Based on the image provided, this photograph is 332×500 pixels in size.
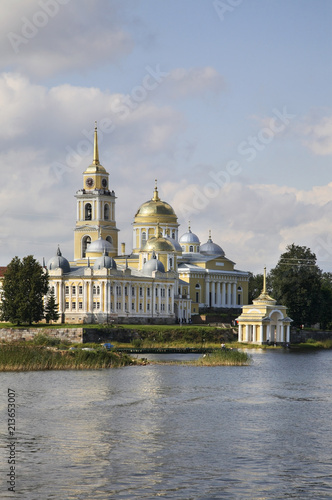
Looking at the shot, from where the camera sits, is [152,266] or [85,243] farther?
[85,243]

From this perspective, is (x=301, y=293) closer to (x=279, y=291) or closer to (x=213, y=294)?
A: (x=279, y=291)

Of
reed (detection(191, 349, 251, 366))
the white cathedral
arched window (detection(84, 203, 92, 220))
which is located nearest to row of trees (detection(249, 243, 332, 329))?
the white cathedral

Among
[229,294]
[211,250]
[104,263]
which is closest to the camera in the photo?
[104,263]

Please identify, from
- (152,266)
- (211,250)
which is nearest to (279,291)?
(152,266)

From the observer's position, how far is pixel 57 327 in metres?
96.6

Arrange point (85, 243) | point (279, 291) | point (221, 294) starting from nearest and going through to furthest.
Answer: point (279, 291)
point (85, 243)
point (221, 294)

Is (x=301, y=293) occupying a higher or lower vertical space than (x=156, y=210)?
lower

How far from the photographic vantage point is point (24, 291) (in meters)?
98.6

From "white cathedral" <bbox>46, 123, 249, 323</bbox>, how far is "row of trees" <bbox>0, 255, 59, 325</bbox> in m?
7.49

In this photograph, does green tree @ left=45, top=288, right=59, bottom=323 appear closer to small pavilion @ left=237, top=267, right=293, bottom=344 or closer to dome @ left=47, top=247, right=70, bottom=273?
dome @ left=47, top=247, right=70, bottom=273

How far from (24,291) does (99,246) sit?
73.5 ft

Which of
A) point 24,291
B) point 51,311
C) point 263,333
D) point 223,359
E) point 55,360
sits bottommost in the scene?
point 223,359

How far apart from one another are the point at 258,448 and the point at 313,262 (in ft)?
288

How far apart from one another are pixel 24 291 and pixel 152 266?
66.0ft
